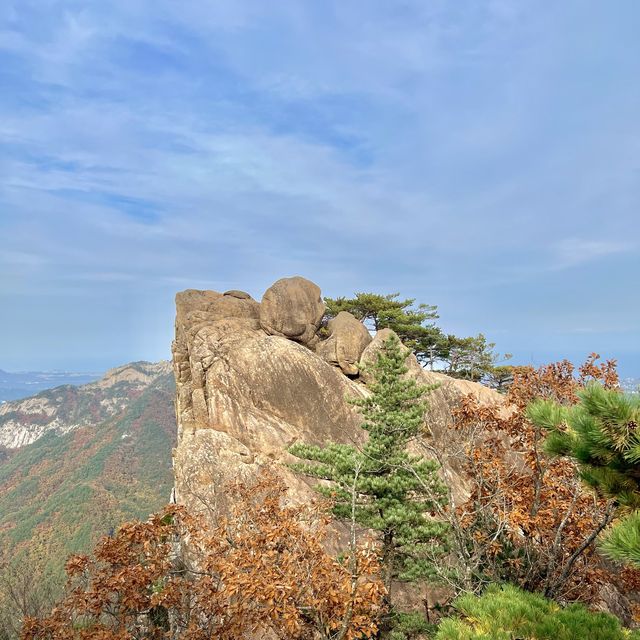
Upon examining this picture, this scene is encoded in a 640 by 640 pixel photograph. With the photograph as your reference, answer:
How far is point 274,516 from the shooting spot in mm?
9039

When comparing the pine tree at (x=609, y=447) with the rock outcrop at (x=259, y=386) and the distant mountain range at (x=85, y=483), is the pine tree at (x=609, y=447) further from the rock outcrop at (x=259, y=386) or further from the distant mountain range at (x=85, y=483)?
the distant mountain range at (x=85, y=483)

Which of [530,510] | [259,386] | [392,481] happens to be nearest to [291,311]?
[259,386]

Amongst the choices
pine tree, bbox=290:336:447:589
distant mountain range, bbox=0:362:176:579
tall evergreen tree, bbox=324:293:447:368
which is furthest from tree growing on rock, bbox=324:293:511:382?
distant mountain range, bbox=0:362:176:579

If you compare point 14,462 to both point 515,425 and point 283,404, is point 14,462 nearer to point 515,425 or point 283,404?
point 283,404

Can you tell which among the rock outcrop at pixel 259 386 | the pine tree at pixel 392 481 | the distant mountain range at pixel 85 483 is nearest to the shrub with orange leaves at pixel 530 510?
the pine tree at pixel 392 481

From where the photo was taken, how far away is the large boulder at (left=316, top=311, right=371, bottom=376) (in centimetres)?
2659

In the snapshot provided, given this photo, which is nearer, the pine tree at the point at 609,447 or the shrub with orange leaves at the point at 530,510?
the pine tree at the point at 609,447

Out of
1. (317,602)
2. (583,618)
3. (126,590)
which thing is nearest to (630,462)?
(583,618)

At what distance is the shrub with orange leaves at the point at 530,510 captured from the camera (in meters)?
9.83

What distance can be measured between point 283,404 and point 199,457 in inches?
185

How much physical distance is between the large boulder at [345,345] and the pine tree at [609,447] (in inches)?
791

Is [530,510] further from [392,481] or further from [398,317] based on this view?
[398,317]

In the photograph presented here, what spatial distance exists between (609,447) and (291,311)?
71.8ft

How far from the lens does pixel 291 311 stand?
86.6 ft
